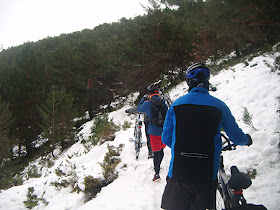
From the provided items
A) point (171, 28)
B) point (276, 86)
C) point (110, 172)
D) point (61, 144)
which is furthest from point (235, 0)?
point (61, 144)

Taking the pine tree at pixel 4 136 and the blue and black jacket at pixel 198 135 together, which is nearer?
the blue and black jacket at pixel 198 135

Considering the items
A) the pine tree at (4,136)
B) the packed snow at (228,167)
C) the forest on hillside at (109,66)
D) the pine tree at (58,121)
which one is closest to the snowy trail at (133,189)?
the packed snow at (228,167)

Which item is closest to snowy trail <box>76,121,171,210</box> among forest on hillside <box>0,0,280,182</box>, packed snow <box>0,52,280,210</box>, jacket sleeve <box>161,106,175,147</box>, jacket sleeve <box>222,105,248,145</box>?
packed snow <box>0,52,280,210</box>

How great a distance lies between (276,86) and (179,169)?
5029 millimetres

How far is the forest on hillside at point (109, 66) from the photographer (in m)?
13.1

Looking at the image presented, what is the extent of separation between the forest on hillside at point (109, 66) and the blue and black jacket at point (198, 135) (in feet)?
25.4

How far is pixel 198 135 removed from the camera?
182cm

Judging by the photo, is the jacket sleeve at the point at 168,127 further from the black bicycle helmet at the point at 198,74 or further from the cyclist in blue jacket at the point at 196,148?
the black bicycle helmet at the point at 198,74

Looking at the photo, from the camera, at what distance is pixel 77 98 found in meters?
22.4

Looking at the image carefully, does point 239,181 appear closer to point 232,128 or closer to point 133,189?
point 232,128

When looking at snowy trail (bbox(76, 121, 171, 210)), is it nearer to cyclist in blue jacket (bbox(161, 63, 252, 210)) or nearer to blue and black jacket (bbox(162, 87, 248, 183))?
cyclist in blue jacket (bbox(161, 63, 252, 210))

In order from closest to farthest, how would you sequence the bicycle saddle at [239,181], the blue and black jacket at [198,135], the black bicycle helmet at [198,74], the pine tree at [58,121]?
the bicycle saddle at [239,181] < the blue and black jacket at [198,135] < the black bicycle helmet at [198,74] < the pine tree at [58,121]

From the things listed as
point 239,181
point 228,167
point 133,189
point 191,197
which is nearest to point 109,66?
point 133,189

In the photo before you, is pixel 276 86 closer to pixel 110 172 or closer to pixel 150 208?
pixel 150 208
